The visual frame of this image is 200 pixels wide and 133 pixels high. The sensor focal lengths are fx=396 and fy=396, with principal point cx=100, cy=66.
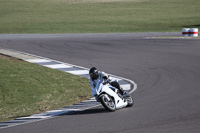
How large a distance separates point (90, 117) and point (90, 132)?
1.62 m

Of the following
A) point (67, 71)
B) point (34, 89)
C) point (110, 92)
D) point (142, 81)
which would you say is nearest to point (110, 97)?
point (110, 92)

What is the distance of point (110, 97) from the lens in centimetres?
1120

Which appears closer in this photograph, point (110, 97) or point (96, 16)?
point (110, 97)

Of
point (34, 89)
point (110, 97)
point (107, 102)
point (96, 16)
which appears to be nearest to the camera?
point (107, 102)

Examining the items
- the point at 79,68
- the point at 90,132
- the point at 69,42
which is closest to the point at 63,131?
the point at 90,132

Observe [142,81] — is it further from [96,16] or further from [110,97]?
[96,16]

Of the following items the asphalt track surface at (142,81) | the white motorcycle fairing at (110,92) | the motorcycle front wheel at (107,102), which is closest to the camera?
the asphalt track surface at (142,81)

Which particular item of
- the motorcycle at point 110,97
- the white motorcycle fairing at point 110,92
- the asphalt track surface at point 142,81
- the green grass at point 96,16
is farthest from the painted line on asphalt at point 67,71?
the green grass at point 96,16

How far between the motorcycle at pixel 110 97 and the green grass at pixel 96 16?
1183 inches

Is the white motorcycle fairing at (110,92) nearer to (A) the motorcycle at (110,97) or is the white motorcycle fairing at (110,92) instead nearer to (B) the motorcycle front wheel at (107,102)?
(A) the motorcycle at (110,97)

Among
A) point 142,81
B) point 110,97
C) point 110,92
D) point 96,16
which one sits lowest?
point 142,81

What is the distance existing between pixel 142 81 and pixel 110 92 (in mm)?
4766

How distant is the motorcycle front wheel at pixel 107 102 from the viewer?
10.8 meters

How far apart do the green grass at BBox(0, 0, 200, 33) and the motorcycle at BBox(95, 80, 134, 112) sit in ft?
98.6
